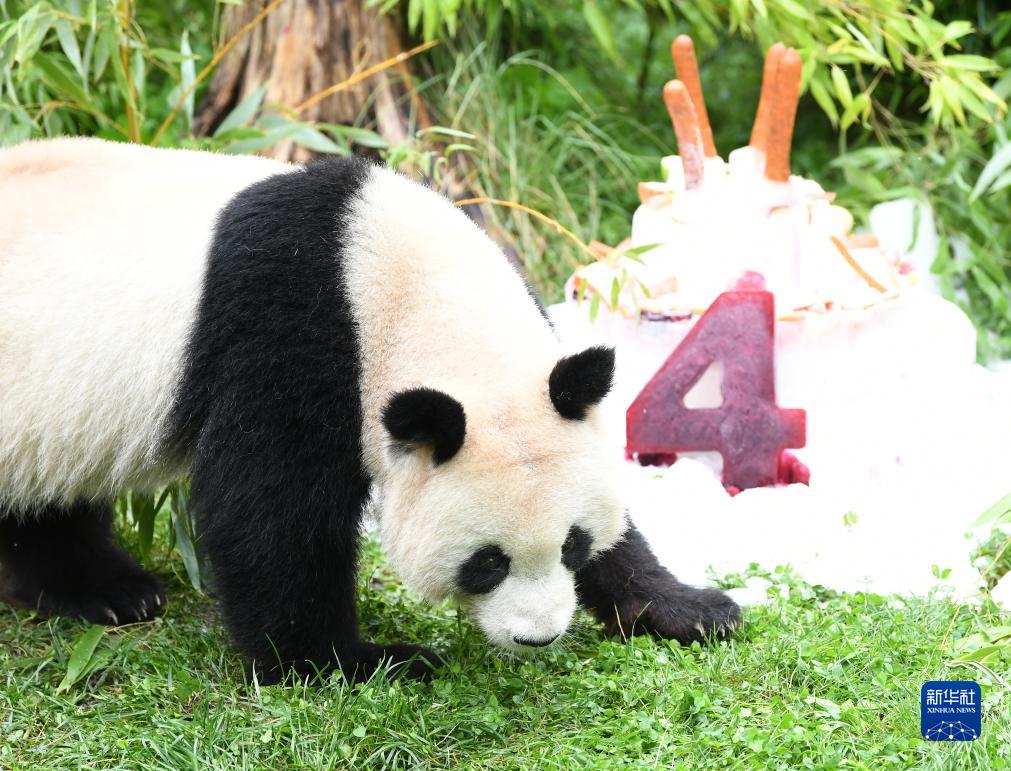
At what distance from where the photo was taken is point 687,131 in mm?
4781

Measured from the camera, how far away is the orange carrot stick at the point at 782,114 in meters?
4.68

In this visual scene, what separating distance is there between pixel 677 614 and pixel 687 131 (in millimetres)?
2213

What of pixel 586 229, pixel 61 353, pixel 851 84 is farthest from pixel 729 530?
pixel 851 84

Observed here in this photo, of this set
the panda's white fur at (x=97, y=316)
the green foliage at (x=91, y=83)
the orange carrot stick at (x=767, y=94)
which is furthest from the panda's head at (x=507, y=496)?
the orange carrot stick at (x=767, y=94)

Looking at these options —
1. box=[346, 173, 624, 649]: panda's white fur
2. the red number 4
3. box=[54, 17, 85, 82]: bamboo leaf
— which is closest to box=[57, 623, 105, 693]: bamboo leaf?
box=[346, 173, 624, 649]: panda's white fur

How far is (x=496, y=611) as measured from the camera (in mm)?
2816

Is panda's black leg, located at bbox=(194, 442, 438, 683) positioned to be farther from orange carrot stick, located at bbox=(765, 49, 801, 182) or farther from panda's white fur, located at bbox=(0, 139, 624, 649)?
orange carrot stick, located at bbox=(765, 49, 801, 182)

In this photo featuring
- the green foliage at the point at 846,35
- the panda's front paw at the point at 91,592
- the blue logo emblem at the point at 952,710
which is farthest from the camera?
the green foliage at the point at 846,35

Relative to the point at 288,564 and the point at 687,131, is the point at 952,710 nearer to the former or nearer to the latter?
the point at 288,564

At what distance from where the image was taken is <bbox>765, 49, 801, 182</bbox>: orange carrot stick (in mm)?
4680

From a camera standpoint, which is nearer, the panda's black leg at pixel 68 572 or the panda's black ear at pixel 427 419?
the panda's black ear at pixel 427 419

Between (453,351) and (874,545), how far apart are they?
1709 millimetres

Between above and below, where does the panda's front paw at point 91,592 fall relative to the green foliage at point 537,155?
below

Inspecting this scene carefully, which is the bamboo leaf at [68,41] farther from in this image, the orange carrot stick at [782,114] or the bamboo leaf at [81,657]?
the orange carrot stick at [782,114]
